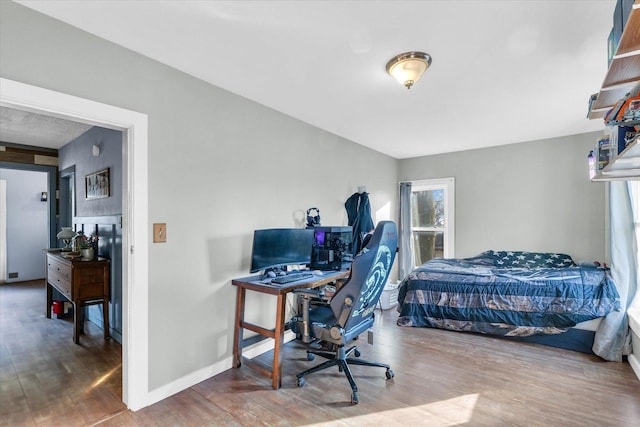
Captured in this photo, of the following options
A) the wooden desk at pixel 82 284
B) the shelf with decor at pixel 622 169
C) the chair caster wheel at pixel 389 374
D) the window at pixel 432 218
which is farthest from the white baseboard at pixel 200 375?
the window at pixel 432 218

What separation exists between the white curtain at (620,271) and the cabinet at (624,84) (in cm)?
148

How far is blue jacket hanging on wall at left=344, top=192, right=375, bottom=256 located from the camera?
4.08m

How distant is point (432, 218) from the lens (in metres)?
5.28

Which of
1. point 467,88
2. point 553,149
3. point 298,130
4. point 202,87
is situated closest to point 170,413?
point 202,87

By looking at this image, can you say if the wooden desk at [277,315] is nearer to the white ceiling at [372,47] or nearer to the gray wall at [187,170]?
the gray wall at [187,170]

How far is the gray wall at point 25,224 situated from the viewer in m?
6.03

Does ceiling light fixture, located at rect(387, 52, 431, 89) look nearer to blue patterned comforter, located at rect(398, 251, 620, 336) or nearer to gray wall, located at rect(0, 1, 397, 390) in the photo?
gray wall, located at rect(0, 1, 397, 390)

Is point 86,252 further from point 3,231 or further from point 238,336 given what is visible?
point 3,231

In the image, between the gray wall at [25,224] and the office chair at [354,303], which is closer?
the office chair at [354,303]

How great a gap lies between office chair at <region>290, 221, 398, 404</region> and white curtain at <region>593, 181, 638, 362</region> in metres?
1.96

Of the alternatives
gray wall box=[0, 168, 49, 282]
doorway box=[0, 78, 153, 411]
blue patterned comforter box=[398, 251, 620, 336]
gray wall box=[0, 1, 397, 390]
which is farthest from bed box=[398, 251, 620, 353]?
gray wall box=[0, 168, 49, 282]

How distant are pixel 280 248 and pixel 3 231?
6.44 meters

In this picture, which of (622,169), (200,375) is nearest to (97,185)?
(200,375)

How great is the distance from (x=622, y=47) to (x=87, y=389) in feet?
11.5
